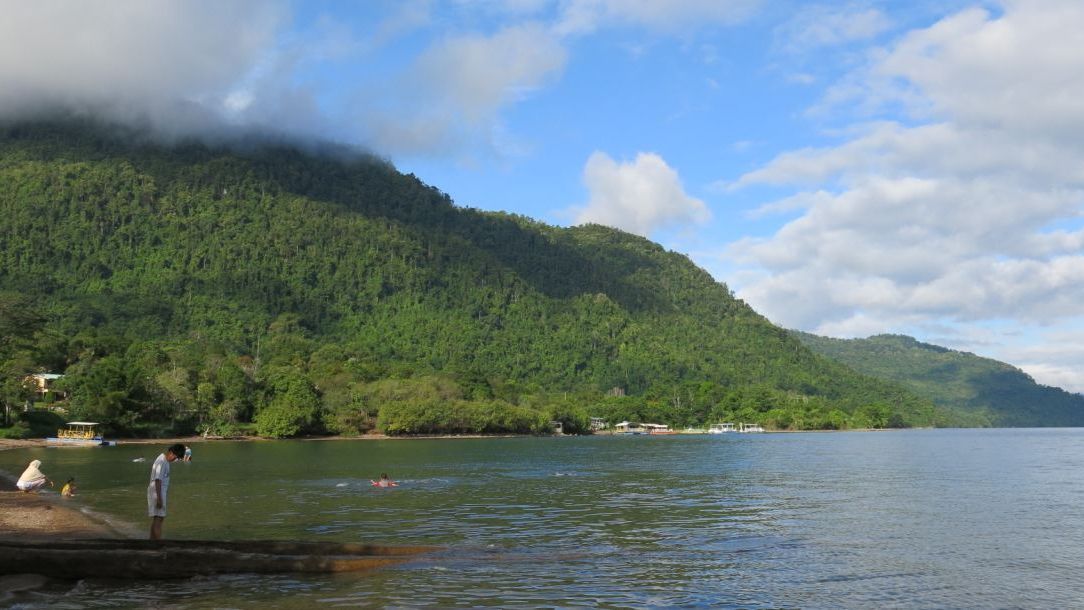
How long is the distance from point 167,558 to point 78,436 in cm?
10053

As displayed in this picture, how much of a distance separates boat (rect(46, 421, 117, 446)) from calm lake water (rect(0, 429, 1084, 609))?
35.8m

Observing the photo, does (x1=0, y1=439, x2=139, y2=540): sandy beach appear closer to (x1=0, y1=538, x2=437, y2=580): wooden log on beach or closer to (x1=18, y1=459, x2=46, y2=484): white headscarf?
(x1=18, y1=459, x2=46, y2=484): white headscarf

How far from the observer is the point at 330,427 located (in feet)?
520

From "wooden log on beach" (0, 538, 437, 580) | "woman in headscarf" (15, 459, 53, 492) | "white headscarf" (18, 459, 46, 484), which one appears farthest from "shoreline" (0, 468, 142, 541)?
"wooden log on beach" (0, 538, 437, 580)

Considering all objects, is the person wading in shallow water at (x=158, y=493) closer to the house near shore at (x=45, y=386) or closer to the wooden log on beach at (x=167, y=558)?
the wooden log on beach at (x=167, y=558)

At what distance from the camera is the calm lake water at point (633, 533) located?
22.0 m

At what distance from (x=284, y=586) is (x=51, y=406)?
12502 centimetres

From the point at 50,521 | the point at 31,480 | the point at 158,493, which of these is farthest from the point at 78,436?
the point at 158,493

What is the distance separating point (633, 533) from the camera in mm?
34312

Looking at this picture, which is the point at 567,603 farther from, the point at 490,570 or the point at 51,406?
the point at 51,406

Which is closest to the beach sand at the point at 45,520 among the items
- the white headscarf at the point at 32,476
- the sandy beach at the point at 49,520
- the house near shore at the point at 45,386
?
the sandy beach at the point at 49,520

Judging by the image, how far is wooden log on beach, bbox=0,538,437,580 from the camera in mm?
21078

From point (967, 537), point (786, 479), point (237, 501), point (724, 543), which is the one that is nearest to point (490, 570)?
point (724, 543)

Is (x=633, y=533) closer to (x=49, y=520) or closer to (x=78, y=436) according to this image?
(x=49, y=520)
